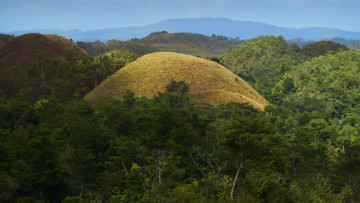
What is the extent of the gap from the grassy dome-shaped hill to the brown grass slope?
27.7 metres

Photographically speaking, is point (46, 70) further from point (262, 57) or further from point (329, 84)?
point (262, 57)

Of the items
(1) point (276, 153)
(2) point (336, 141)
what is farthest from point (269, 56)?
(1) point (276, 153)

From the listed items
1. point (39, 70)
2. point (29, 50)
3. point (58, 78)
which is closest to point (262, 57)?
point (58, 78)

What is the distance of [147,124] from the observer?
39.0 metres

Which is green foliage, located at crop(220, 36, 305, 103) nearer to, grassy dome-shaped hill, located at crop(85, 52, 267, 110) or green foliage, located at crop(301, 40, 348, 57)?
green foliage, located at crop(301, 40, 348, 57)

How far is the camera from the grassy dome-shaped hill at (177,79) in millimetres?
73812

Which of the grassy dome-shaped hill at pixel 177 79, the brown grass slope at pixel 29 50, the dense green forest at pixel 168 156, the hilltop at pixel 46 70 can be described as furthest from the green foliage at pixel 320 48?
the brown grass slope at pixel 29 50

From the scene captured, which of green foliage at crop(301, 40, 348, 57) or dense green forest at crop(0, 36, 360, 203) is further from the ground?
green foliage at crop(301, 40, 348, 57)

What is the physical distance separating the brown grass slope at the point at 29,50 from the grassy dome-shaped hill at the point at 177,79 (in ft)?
90.9

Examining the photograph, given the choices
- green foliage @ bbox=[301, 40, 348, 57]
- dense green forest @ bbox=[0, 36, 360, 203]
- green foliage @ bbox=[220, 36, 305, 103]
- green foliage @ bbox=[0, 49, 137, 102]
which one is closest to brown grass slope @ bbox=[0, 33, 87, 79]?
green foliage @ bbox=[0, 49, 137, 102]

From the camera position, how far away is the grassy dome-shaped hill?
73812 mm

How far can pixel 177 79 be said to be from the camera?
78688 millimetres

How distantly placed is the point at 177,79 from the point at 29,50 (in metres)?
52.1

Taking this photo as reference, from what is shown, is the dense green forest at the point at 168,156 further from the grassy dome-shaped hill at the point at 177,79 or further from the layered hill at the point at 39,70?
the grassy dome-shaped hill at the point at 177,79
